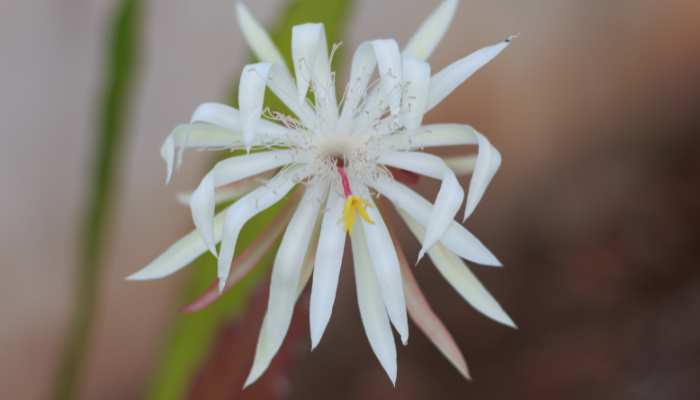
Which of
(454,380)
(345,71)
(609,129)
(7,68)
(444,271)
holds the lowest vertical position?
(454,380)

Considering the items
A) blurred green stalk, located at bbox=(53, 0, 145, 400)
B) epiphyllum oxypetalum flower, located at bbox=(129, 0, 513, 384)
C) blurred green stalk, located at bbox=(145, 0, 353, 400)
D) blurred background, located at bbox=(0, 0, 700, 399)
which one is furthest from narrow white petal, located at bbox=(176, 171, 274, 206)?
blurred background, located at bbox=(0, 0, 700, 399)

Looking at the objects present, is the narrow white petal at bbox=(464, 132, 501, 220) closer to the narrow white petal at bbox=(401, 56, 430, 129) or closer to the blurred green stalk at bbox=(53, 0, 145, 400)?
the narrow white petal at bbox=(401, 56, 430, 129)

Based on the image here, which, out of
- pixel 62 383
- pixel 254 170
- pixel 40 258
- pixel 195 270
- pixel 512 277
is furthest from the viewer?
pixel 512 277

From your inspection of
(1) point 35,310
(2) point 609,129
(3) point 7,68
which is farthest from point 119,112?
(2) point 609,129

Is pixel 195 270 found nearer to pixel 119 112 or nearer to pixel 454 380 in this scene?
pixel 119 112

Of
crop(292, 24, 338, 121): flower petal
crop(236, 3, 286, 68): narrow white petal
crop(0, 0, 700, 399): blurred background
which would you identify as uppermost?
crop(236, 3, 286, 68): narrow white petal

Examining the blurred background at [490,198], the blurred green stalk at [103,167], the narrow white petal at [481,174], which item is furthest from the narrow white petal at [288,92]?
the blurred background at [490,198]
